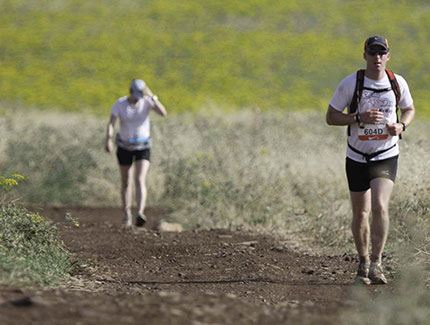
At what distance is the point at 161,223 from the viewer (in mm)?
Result: 11727

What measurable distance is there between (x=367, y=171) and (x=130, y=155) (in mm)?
4649

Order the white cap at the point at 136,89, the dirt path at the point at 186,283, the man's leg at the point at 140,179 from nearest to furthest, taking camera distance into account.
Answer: the dirt path at the point at 186,283, the white cap at the point at 136,89, the man's leg at the point at 140,179

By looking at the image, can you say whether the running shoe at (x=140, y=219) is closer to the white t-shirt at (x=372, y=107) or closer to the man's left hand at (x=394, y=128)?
the white t-shirt at (x=372, y=107)

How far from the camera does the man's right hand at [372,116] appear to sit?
746 cm

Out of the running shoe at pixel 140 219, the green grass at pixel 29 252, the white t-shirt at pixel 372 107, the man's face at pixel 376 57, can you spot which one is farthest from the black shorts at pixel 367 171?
the running shoe at pixel 140 219

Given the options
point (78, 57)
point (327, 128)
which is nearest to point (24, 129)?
point (327, 128)

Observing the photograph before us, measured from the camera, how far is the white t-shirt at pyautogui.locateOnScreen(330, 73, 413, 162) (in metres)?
7.59

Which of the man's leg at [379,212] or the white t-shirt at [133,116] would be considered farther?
the white t-shirt at [133,116]

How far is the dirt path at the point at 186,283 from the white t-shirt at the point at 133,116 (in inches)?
45.3

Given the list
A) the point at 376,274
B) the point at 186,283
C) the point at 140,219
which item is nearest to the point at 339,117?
the point at 376,274

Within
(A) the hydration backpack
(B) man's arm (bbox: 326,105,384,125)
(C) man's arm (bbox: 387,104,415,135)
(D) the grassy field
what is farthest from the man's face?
(D) the grassy field

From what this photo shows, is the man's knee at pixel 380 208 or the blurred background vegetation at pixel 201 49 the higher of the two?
the blurred background vegetation at pixel 201 49

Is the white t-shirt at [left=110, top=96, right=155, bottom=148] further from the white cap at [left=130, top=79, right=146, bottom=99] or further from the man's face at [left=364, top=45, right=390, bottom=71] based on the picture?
the man's face at [left=364, top=45, right=390, bottom=71]

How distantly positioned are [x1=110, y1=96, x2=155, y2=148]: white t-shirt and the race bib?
4.50 m
